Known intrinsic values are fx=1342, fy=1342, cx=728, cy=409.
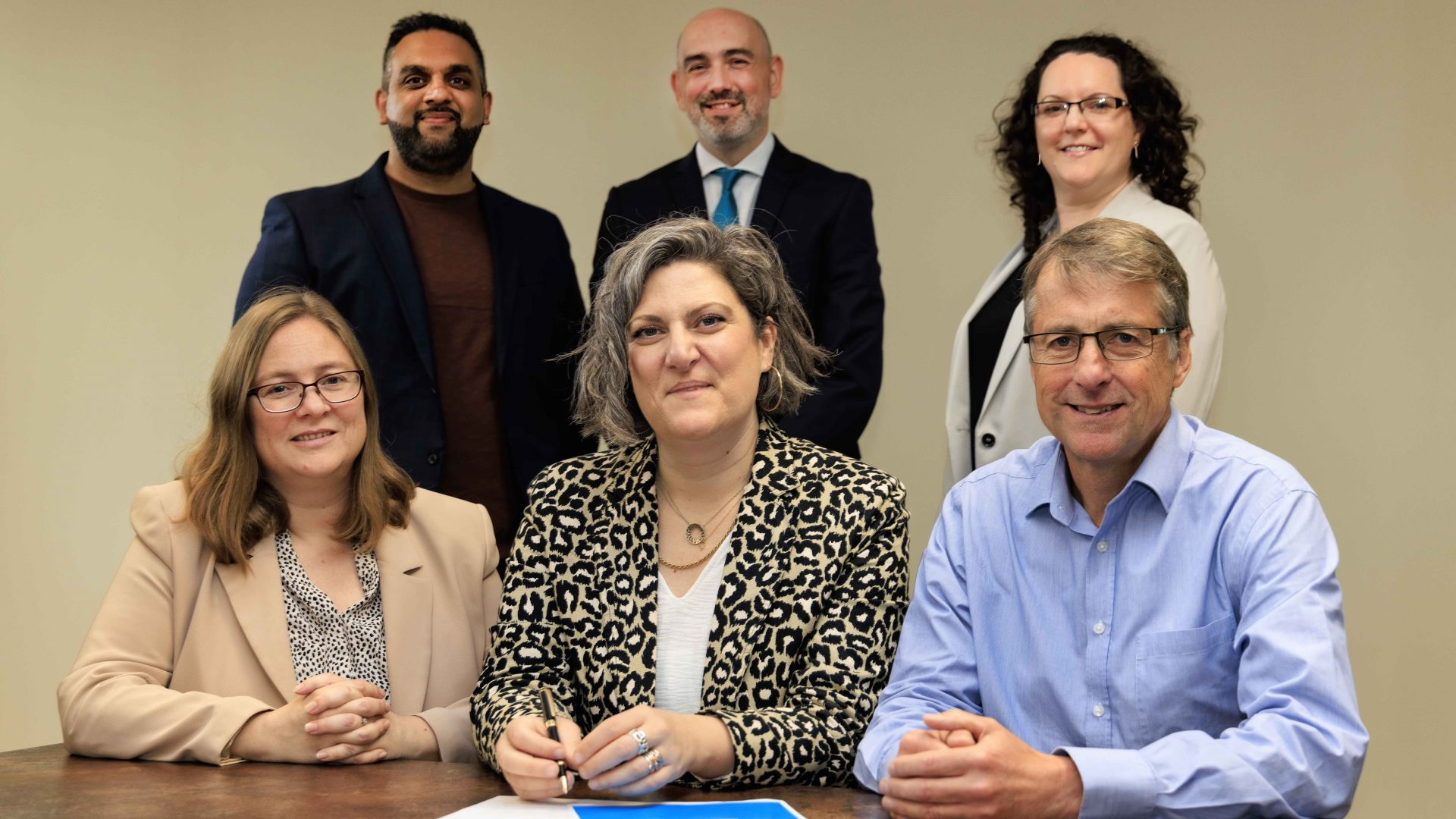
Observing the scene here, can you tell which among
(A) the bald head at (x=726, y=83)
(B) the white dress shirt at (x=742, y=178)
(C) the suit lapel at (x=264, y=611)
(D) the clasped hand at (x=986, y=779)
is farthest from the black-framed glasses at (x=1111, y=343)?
(A) the bald head at (x=726, y=83)

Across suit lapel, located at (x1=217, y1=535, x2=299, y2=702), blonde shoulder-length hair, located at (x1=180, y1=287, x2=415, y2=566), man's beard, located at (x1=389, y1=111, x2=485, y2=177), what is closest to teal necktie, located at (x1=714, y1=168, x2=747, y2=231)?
man's beard, located at (x1=389, y1=111, x2=485, y2=177)

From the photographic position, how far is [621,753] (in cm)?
191

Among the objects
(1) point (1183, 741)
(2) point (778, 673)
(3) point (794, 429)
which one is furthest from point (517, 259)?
(1) point (1183, 741)

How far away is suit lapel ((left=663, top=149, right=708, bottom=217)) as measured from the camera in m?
3.70

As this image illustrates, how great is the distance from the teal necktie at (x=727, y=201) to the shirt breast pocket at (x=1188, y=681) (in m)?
2.05

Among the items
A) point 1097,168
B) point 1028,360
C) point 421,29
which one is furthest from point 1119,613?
point 421,29

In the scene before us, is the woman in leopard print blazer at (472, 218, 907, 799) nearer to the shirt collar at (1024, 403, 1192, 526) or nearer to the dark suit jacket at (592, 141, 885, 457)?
the shirt collar at (1024, 403, 1192, 526)

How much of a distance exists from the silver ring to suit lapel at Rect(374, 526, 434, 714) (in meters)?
0.79

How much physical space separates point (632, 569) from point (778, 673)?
0.32 metres

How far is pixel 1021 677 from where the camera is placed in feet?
6.75

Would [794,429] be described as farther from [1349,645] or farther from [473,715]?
[1349,645]

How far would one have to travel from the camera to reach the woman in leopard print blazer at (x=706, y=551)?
218 centimetres

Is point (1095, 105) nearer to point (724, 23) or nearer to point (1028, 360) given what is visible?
point (1028, 360)

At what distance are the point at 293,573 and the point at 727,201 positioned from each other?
1.68 m
